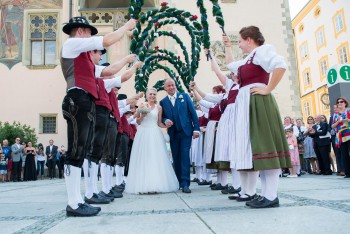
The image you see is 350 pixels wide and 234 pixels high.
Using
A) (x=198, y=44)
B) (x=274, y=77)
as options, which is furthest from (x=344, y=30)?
(x=274, y=77)

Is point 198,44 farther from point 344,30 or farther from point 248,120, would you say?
point 344,30

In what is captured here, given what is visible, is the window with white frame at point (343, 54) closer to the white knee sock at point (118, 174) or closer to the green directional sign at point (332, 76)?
the green directional sign at point (332, 76)

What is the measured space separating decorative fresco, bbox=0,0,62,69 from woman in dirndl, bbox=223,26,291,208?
1894cm

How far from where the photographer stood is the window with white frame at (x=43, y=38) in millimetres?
19516

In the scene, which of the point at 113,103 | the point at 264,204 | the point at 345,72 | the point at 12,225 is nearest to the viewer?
the point at 12,225

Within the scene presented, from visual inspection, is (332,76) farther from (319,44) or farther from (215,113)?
(319,44)

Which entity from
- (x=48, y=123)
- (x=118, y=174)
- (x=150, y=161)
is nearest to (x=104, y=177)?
(x=150, y=161)

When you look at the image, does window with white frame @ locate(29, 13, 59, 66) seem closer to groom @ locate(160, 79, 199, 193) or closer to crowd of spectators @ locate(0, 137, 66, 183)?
crowd of spectators @ locate(0, 137, 66, 183)

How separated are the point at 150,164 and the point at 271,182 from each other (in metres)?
2.77

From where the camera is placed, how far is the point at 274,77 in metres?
3.27

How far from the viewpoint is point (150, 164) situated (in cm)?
563

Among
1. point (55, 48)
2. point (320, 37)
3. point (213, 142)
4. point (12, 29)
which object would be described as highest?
point (320, 37)

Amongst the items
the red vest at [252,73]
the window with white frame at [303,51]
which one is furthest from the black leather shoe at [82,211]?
the window with white frame at [303,51]

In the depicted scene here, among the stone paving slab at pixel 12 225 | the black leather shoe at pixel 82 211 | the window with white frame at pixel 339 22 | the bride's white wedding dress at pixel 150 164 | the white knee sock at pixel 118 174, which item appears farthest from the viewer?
the window with white frame at pixel 339 22
